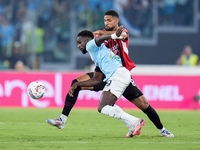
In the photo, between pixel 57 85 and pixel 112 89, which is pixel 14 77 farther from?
pixel 112 89

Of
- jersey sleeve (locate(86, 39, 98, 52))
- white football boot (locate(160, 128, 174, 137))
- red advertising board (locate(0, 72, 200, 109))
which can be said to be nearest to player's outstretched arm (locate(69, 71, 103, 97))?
jersey sleeve (locate(86, 39, 98, 52))

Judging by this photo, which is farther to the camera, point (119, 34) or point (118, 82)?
point (118, 82)

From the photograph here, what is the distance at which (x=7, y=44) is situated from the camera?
69.2ft

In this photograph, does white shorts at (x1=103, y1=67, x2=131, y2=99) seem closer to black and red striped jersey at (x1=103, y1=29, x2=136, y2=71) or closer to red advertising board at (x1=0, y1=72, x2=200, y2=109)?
black and red striped jersey at (x1=103, y1=29, x2=136, y2=71)

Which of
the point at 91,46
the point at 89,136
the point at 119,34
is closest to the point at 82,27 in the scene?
the point at 89,136

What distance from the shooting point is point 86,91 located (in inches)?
630

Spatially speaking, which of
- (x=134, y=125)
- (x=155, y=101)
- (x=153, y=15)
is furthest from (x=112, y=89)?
(x=153, y=15)

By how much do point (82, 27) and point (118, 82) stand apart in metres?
14.1

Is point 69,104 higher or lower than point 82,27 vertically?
lower

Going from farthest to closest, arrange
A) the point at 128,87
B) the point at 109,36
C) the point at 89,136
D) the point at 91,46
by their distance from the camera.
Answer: the point at 89,136
the point at 128,87
the point at 91,46
the point at 109,36

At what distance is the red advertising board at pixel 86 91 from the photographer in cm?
1587

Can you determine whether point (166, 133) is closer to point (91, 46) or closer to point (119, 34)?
point (91, 46)

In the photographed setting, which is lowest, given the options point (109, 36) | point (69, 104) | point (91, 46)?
point (69, 104)

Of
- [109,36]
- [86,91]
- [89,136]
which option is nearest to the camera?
[109,36]
